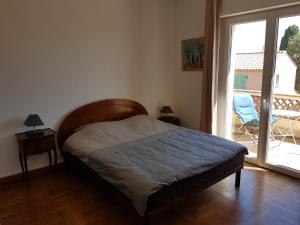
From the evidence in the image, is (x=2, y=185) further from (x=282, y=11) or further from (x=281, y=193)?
(x=282, y=11)

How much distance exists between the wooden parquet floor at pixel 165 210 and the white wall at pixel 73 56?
1.81 ft

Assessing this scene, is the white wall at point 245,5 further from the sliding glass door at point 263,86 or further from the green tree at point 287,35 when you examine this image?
the green tree at point 287,35

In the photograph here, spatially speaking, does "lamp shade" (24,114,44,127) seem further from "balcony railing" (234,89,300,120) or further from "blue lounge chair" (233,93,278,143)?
"balcony railing" (234,89,300,120)

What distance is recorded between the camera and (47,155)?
3.17 meters

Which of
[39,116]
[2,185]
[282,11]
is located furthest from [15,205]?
[282,11]

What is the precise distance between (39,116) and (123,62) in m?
1.45

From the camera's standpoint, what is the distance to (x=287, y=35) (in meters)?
2.86

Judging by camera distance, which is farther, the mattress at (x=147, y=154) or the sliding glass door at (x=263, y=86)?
the sliding glass door at (x=263, y=86)

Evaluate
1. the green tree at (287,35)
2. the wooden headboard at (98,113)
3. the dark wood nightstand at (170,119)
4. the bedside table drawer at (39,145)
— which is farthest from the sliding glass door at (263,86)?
the bedside table drawer at (39,145)

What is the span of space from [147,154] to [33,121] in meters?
1.41

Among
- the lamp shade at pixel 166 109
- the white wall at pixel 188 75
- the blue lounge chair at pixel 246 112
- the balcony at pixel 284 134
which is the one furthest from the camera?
the lamp shade at pixel 166 109

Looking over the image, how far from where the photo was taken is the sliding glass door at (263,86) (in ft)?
9.55

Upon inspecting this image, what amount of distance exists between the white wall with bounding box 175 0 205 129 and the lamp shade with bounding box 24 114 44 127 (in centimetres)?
239

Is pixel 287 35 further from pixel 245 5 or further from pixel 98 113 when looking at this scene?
pixel 98 113
